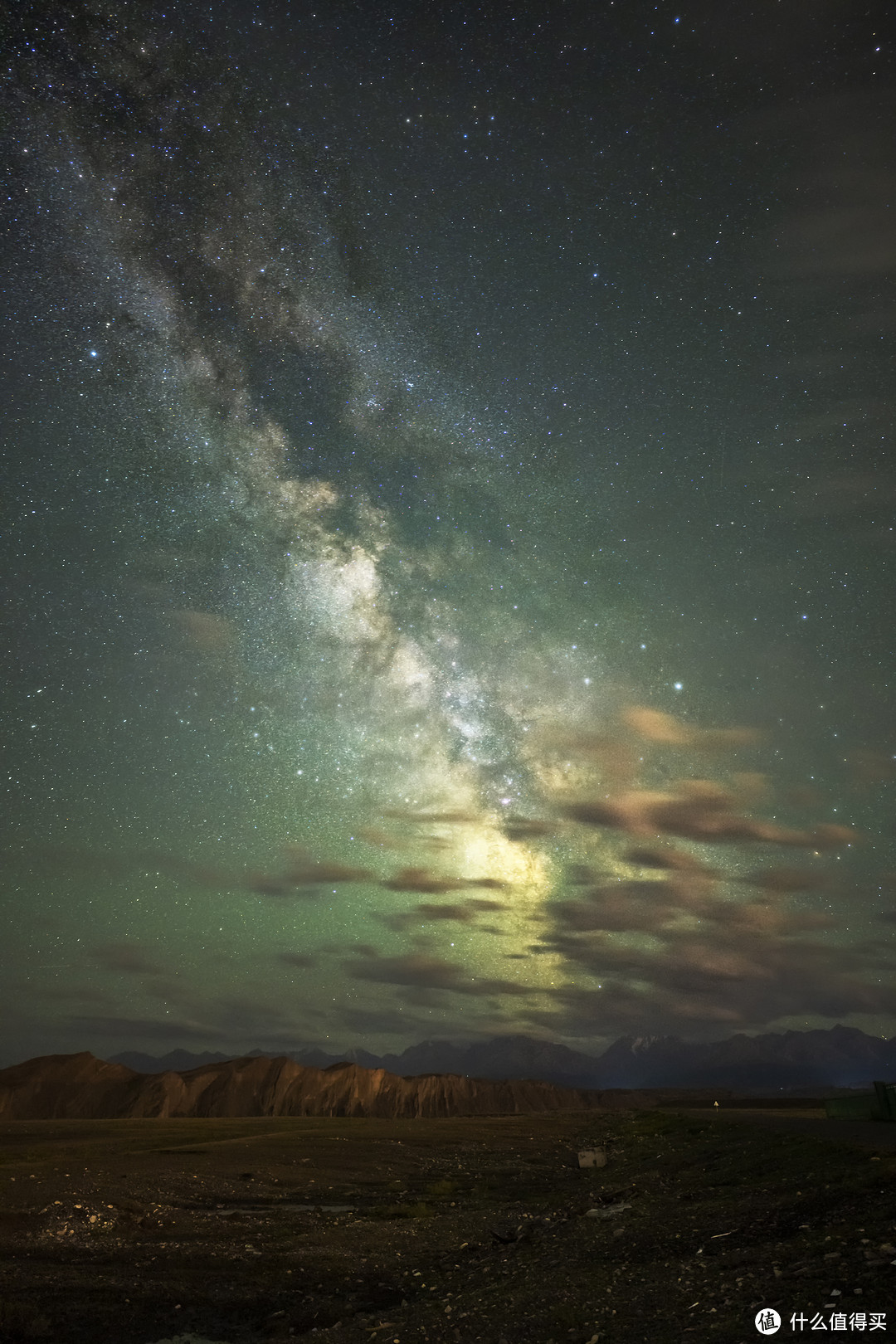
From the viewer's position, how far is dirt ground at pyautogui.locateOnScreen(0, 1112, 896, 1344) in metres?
10.9

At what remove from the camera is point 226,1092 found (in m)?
111

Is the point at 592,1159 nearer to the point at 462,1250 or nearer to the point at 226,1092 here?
the point at 462,1250

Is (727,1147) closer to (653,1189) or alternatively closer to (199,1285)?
(653,1189)

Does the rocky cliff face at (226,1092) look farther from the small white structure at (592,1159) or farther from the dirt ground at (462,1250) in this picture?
the small white structure at (592,1159)

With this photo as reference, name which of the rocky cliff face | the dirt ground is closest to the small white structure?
the dirt ground

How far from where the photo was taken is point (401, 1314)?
46.0ft

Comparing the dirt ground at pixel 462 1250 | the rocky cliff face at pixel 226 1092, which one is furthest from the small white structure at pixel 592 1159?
the rocky cliff face at pixel 226 1092

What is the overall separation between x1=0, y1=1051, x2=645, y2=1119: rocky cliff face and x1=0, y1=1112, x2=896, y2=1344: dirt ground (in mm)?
86934

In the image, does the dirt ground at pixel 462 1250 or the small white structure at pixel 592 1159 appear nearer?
the dirt ground at pixel 462 1250

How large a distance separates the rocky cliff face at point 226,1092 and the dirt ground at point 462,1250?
86.9 meters

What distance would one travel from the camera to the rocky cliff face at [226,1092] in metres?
106

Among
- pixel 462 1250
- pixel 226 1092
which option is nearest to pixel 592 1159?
pixel 462 1250

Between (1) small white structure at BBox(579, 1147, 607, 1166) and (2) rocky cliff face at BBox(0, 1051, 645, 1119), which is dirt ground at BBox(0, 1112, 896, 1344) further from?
(2) rocky cliff face at BBox(0, 1051, 645, 1119)

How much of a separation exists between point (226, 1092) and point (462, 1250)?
108 metres
